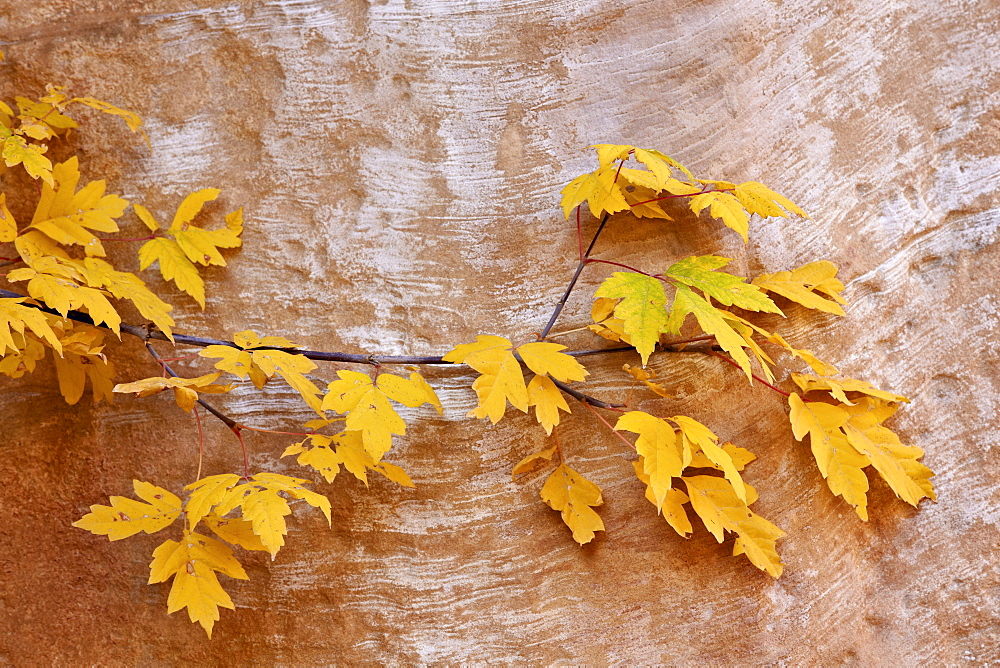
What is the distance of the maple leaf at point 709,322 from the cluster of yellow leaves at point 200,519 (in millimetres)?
824

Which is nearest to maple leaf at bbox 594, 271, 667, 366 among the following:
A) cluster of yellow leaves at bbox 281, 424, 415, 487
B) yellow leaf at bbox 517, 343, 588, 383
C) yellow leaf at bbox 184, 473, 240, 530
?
yellow leaf at bbox 517, 343, 588, 383

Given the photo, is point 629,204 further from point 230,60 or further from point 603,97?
point 230,60

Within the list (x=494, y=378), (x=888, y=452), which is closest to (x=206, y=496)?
(x=494, y=378)

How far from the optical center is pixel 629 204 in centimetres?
182

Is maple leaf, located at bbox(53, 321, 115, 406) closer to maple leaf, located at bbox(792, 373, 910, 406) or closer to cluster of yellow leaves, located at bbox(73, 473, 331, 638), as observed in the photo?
cluster of yellow leaves, located at bbox(73, 473, 331, 638)

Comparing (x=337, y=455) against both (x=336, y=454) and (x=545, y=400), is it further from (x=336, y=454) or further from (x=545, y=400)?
(x=545, y=400)

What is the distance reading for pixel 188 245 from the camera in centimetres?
181

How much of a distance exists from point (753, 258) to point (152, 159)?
1664 millimetres

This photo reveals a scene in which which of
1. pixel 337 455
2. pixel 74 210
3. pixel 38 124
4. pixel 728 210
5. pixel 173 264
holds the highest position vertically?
pixel 38 124

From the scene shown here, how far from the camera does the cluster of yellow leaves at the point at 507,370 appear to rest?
1.46 meters

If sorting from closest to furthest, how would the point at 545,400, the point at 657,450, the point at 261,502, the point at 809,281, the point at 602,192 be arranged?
1. the point at 261,502
2. the point at 657,450
3. the point at 545,400
4. the point at 602,192
5. the point at 809,281

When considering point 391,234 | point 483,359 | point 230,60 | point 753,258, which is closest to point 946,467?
point 753,258

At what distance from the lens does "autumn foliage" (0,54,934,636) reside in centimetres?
146

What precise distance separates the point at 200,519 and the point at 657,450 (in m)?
0.95
